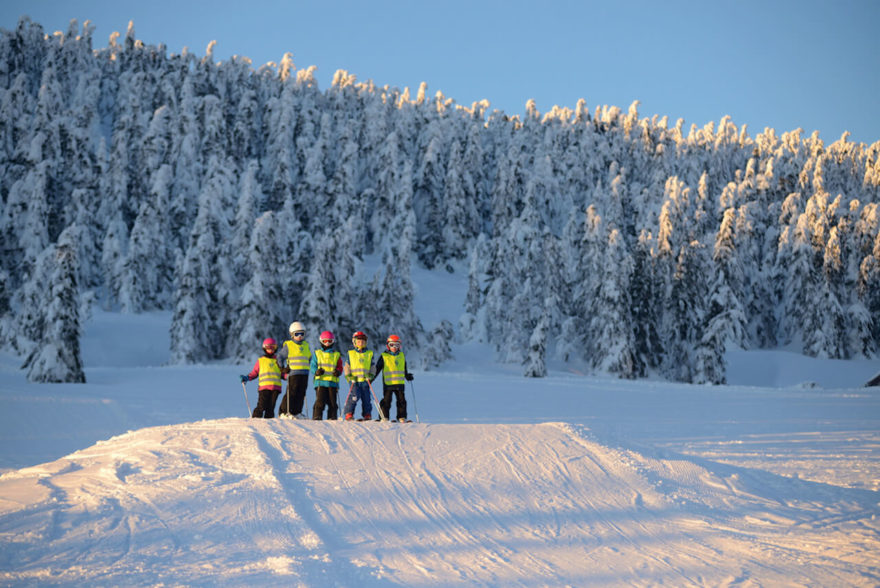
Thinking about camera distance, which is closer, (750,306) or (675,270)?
(675,270)

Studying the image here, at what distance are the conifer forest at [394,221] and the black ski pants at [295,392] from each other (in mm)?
15477

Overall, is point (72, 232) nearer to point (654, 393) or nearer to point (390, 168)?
point (654, 393)

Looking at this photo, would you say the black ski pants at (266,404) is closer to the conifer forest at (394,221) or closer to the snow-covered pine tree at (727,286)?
the conifer forest at (394,221)

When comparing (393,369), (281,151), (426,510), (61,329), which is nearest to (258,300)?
(61,329)

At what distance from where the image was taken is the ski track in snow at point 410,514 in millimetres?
5695

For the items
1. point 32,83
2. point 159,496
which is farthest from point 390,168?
point 159,496

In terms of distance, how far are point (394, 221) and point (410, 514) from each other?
159 ft

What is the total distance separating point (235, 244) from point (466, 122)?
37.9 meters

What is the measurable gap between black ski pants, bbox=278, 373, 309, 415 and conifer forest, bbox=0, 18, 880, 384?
15477mm

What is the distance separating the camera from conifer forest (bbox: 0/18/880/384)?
35.4 m

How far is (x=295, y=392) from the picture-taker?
451 inches

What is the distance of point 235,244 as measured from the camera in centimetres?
3659

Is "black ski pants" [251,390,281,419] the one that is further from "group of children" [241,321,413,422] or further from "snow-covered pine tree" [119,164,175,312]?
"snow-covered pine tree" [119,164,175,312]

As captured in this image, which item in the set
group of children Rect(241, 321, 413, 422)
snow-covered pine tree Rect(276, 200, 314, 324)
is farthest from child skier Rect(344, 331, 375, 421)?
snow-covered pine tree Rect(276, 200, 314, 324)
